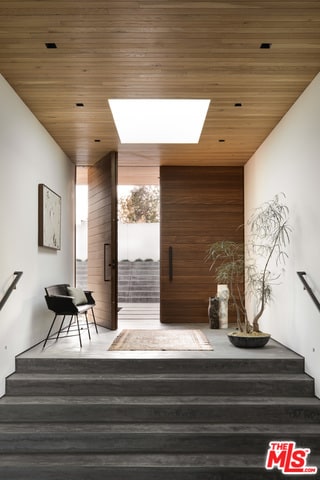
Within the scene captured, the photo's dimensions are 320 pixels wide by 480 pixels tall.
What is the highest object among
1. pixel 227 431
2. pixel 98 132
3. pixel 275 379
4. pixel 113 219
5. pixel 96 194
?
pixel 98 132

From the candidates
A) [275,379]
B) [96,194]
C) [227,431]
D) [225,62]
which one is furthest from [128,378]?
[96,194]

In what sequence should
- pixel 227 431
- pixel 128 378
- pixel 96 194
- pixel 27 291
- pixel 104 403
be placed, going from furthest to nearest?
pixel 96 194
pixel 27 291
pixel 128 378
pixel 104 403
pixel 227 431

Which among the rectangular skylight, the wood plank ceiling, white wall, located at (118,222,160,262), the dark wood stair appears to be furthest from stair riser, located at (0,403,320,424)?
white wall, located at (118,222,160,262)

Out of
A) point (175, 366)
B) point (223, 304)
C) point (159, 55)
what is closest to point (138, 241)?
point (223, 304)

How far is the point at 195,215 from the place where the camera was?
8.63 m

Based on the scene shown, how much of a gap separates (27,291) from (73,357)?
1.03 m

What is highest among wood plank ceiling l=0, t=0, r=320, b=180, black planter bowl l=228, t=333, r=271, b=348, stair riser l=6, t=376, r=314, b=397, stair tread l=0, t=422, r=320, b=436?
wood plank ceiling l=0, t=0, r=320, b=180

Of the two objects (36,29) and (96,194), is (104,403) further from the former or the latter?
(96,194)

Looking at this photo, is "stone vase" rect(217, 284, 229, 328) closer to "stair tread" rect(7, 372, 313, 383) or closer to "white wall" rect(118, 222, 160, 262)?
"stair tread" rect(7, 372, 313, 383)

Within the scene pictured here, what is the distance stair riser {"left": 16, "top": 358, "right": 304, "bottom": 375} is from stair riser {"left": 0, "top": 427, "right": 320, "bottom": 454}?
86 cm

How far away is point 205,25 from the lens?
3678mm

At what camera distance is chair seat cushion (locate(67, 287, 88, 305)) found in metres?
6.52

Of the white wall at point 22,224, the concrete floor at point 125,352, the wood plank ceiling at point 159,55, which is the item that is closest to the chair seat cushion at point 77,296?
the white wall at point 22,224

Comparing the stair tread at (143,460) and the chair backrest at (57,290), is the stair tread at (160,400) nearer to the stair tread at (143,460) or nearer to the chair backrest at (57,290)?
the stair tread at (143,460)
